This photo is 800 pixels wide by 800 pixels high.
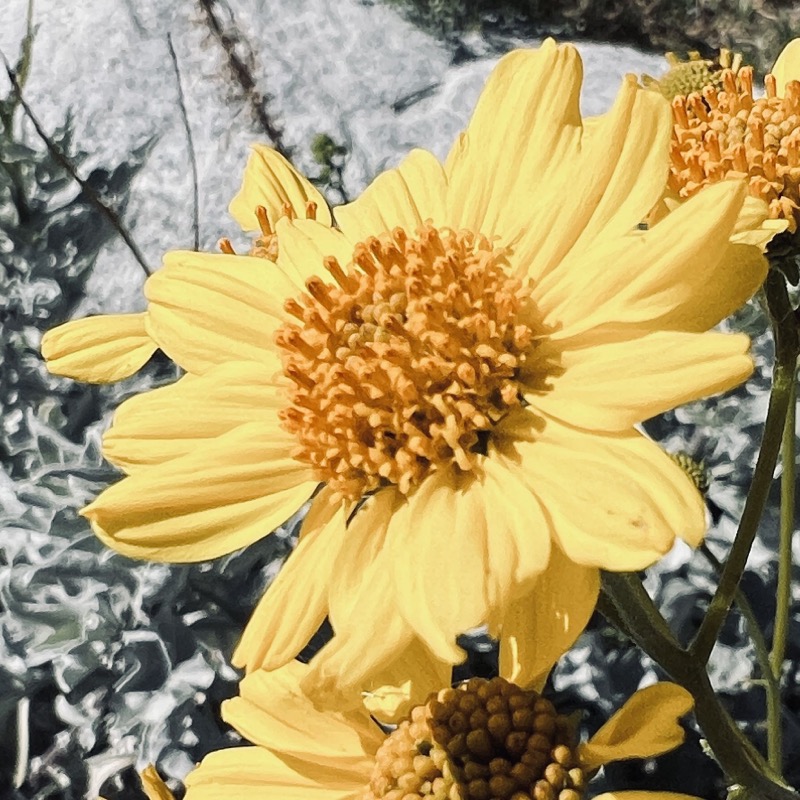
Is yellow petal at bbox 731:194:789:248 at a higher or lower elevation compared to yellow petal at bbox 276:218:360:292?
higher

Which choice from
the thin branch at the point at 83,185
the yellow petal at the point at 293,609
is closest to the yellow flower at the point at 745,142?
the yellow petal at the point at 293,609

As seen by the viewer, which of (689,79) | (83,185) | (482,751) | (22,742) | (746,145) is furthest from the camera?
(22,742)

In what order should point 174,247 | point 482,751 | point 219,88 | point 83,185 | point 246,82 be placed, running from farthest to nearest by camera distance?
1. point 219,88
2. point 174,247
3. point 246,82
4. point 83,185
5. point 482,751

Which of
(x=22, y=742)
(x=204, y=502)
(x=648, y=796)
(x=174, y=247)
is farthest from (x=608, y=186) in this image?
(x=174, y=247)

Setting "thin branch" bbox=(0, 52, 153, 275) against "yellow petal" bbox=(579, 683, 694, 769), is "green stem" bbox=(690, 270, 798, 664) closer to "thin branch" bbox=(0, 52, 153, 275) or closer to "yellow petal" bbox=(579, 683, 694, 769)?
"yellow petal" bbox=(579, 683, 694, 769)

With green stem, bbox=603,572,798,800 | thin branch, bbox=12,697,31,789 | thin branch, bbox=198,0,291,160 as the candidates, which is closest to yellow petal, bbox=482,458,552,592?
green stem, bbox=603,572,798,800

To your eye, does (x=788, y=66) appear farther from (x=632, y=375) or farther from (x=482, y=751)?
(x=482, y=751)

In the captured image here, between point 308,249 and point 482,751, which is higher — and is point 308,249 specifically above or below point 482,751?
above

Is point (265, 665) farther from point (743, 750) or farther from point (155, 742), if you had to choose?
point (155, 742)

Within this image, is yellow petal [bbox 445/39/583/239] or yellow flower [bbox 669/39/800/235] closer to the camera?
yellow petal [bbox 445/39/583/239]
